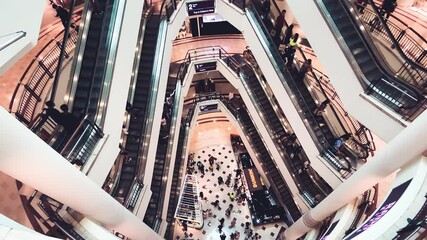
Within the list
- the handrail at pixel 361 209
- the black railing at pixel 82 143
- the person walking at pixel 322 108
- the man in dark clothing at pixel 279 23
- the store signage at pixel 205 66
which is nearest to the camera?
the black railing at pixel 82 143

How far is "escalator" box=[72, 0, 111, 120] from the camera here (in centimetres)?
744

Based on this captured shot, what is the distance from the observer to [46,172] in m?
4.76

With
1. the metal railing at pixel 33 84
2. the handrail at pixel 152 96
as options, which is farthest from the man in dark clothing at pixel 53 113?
the handrail at pixel 152 96

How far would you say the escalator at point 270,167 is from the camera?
14.8m

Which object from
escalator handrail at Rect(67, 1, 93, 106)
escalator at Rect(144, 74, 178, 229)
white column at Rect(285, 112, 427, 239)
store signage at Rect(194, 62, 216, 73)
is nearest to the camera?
white column at Rect(285, 112, 427, 239)

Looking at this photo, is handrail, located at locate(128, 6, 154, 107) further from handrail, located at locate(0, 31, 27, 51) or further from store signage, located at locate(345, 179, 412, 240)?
store signage, located at locate(345, 179, 412, 240)

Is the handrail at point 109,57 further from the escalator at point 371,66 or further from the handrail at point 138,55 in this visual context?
the escalator at point 371,66

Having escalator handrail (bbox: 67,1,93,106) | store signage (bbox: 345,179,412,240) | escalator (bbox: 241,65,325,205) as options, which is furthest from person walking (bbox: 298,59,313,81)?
escalator handrail (bbox: 67,1,93,106)

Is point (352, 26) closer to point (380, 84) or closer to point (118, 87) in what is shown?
point (380, 84)

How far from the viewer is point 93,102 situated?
7.38 meters

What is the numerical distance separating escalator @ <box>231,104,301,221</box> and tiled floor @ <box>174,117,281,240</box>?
5.37ft

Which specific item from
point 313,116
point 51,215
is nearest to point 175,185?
point 313,116

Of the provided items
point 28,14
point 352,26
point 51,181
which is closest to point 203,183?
point 352,26

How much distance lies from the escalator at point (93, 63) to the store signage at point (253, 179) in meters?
11.0
